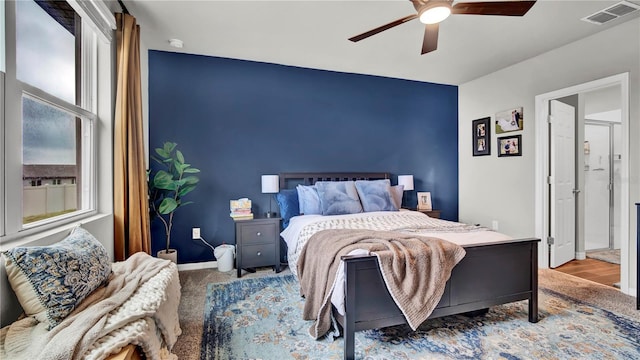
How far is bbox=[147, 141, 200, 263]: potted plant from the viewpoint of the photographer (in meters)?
3.12

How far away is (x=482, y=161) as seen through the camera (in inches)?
178

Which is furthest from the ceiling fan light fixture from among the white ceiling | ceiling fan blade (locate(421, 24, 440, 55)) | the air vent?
the air vent

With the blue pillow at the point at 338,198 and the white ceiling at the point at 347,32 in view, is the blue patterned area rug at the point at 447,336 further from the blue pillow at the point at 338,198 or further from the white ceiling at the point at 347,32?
the white ceiling at the point at 347,32

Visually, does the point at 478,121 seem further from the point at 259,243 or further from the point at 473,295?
the point at 259,243

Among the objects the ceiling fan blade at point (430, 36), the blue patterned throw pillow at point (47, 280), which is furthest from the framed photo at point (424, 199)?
the blue patterned throw pillow at point (47, 280)

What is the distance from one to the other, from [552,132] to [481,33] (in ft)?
5.02

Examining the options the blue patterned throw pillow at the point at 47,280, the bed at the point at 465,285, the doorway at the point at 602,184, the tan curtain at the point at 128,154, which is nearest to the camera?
the blue patterned throw pillow at the point at 47,280

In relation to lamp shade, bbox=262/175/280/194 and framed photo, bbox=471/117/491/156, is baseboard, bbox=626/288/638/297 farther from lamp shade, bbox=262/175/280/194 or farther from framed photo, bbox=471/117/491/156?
lamp shade, bbox=262/175/280/194

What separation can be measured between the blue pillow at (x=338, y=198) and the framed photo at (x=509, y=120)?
7.29ft

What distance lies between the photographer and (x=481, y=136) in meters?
4.49

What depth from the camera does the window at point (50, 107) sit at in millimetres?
1452

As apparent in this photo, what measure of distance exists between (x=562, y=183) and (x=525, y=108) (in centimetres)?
101

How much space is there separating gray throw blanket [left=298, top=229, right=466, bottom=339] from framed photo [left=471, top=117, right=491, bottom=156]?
2897mm

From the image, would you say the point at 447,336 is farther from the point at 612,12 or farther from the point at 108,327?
the point at 612,12
